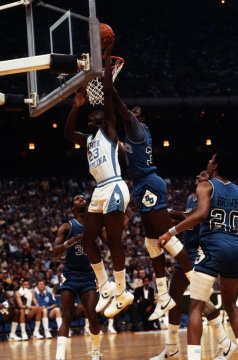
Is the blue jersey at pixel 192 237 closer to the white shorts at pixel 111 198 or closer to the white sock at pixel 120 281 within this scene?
the white sock at pixel 120 281

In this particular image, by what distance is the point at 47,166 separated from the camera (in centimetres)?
3359

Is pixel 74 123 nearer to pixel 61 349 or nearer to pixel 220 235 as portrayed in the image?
pixel 220 235

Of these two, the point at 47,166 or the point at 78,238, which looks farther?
the point at 47,166

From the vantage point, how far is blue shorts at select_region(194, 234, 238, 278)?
7613mm

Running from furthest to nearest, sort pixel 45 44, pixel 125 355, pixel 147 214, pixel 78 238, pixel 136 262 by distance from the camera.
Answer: pixel 136 262 → pixel 125 355 → pixel 78 238 → pixel 147 214 → pixel 45 44

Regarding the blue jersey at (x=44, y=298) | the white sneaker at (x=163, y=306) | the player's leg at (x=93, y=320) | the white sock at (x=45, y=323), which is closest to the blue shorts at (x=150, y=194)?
the white sneaker at (x=163, y=306)

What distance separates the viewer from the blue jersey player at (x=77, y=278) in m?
10.4

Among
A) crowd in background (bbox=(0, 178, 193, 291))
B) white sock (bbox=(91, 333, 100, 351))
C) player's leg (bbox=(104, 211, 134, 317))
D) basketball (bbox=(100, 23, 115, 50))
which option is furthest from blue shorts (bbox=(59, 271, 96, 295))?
crowd in background (bbox=(0, 178, 193, 291))

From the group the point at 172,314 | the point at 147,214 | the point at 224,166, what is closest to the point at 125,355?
the point at 172,314

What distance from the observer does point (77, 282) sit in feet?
34.9

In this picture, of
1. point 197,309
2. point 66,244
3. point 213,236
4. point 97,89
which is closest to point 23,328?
point 66,244

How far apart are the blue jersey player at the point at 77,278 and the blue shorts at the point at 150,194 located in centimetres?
150

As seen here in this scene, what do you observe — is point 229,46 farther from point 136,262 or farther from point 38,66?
point 38,66

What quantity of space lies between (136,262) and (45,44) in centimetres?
1681
